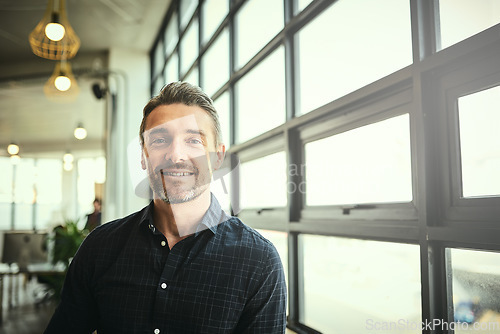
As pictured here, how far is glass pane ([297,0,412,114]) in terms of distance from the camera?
1.38 meters

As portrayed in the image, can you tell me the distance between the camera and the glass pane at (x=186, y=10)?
4084 millimetres

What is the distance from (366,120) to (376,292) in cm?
57

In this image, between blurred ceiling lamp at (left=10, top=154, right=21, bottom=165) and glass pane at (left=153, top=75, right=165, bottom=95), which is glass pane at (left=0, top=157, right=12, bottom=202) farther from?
glass pane at (left=153, top=75, right=165, bottom=95)

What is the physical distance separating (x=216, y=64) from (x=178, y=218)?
2328mm

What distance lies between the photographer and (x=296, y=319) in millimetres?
2021

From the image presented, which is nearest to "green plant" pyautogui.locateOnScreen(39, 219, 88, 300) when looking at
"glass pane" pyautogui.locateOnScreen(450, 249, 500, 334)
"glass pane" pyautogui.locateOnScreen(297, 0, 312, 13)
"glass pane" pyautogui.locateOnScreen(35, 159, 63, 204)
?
"glass pane" pyautogui.locateOnScreen(297, 0, 312, 13)

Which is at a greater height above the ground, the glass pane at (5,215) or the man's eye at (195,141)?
the man's eye at (195,141)

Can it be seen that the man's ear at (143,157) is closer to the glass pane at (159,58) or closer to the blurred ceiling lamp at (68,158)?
the glass pane at (159,58)

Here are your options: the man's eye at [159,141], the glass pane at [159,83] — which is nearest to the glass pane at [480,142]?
the man's eye at [159,141]

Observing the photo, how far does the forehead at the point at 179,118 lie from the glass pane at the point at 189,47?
8.87ft

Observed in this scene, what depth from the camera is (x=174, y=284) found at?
3.67ft

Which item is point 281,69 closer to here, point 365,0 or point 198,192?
point 365,0

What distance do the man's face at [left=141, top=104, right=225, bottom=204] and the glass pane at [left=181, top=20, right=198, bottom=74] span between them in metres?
2.73

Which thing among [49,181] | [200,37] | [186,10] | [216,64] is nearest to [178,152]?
[216,64]
